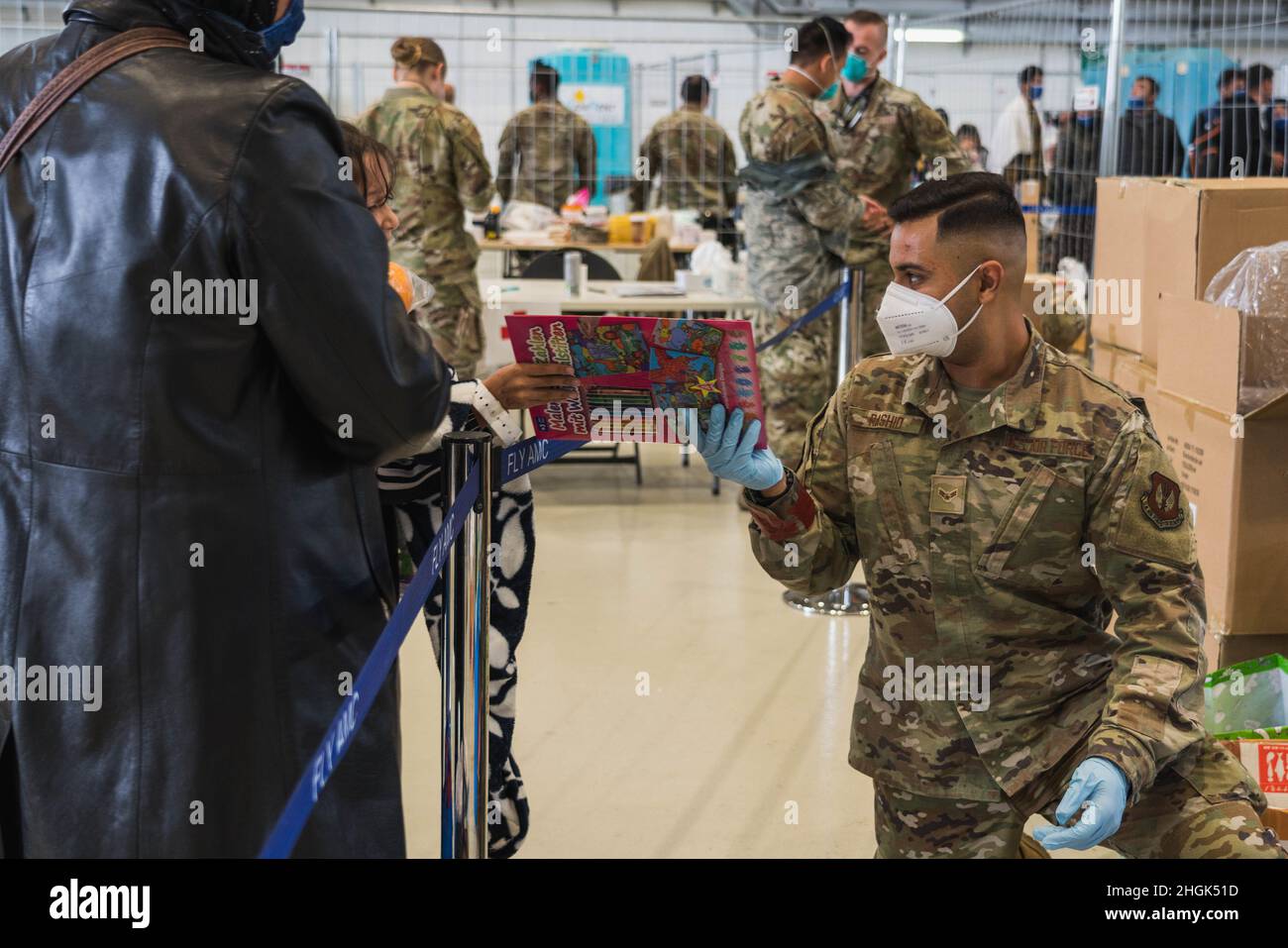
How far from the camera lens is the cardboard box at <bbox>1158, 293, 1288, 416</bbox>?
269 centimetres

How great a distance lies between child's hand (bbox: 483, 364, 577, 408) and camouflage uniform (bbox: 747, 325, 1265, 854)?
359mm

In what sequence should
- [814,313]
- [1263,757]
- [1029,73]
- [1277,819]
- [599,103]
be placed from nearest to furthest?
[1277,819]
[1263,757]
[814,313]
[1029,73]
[599,103]

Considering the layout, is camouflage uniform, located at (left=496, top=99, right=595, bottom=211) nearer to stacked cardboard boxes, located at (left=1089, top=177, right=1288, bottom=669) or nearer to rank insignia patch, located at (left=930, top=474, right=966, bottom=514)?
stacked cardboard boxes, located at (left=1089, top=177, right=1288, bottom=669)

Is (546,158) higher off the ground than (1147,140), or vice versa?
(546,158)

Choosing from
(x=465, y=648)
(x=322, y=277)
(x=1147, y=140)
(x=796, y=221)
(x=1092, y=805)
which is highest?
(x=1147, y=140)

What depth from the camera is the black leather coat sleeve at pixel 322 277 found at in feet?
4.40

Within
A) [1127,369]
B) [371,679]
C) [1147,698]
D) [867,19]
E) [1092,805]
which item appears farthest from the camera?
[867,19]

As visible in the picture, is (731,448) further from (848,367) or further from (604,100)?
(604,100)

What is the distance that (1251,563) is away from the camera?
2807 millimetres

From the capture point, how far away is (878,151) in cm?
530

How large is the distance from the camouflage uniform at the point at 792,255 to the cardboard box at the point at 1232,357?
7.25 feet

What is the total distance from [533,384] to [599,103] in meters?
9.33

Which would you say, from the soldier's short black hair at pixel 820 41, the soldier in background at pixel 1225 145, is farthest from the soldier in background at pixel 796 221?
the soldier in background at pixel 1225 145

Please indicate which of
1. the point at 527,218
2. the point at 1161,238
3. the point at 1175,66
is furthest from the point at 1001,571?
the point at 527,218
